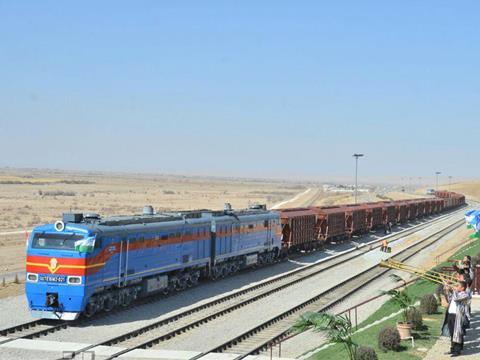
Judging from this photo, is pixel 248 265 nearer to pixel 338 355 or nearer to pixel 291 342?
pixel 291 342

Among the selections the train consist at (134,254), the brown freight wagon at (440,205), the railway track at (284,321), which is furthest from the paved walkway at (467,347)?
the brown freight wagon at (440,205)

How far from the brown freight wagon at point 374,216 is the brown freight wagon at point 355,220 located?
1.13 meters

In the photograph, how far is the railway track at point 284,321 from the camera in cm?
2158

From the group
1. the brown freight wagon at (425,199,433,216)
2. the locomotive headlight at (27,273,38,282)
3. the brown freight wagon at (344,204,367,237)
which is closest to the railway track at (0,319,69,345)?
the locomotive headlight at (27,273,38,282)

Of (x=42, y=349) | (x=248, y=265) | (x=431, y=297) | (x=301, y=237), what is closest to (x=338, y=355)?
(x=431, y=297)

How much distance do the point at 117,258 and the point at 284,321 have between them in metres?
6.70

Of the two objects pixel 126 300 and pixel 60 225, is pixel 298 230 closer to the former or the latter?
pixel 126 300

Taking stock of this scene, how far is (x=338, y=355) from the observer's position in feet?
62.4

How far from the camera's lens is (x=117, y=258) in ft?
84.7

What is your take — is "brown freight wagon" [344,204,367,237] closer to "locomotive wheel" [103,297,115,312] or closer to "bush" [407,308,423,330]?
"locomotive wheel" [103,297,115,312]

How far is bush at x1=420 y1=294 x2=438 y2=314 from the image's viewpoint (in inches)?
904

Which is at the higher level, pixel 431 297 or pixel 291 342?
pixel 431 297

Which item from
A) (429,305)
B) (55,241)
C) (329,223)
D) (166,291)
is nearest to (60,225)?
(55,241)

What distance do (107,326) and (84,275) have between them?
2.02m
